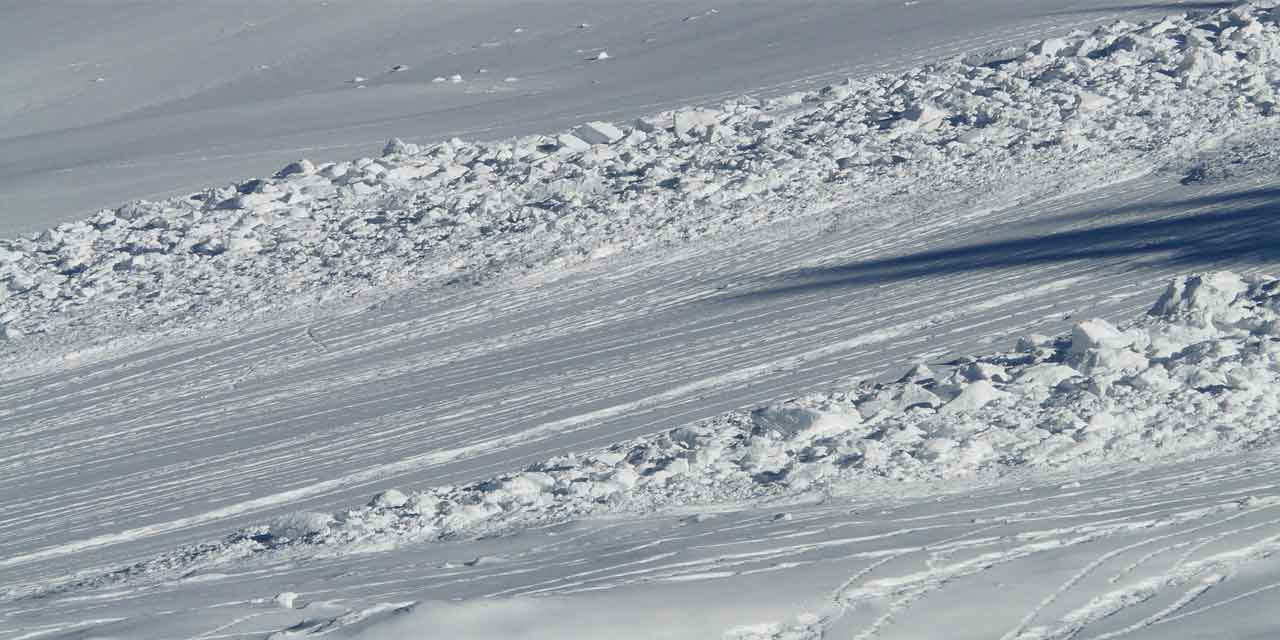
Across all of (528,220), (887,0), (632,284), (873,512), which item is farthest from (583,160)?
(887,0)

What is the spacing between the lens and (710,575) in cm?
438

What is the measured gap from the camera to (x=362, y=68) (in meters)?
17.1

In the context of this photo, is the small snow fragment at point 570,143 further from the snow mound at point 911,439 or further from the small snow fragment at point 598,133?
the snow mound at point 911,439

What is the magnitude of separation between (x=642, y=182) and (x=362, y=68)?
26.2ft

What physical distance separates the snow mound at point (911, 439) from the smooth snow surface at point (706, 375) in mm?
19

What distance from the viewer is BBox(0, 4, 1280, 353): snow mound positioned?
9.10m

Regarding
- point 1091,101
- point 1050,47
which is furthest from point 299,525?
point 1050,47

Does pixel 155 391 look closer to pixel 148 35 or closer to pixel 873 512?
pixel 873 512

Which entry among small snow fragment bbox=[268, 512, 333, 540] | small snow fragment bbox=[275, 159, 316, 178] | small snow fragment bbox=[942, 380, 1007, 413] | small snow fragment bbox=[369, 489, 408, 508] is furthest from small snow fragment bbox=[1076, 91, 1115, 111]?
small snow fragment bbox=[268, 512, 333, 540]

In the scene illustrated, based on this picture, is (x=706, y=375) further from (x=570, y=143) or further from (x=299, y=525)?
(x=570, y=143)

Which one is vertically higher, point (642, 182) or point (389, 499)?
point (642, 182)

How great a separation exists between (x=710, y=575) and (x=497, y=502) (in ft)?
4.50

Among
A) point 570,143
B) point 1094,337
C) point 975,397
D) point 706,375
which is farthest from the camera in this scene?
point 570,143

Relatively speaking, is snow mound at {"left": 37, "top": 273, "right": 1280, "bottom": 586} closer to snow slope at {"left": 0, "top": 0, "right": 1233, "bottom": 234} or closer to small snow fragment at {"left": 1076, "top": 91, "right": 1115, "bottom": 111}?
small snow fragment at {"left": 1076, "top": 91, "right": 1115, "bottom": 111}
